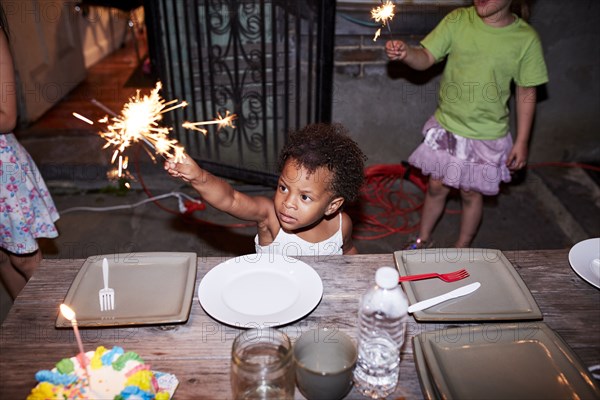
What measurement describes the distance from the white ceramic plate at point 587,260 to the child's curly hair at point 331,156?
0.76 meters

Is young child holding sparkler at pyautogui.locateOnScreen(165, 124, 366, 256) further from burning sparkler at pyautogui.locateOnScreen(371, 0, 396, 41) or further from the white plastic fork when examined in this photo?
burning sparkler at pyautogui.locateOnScreen(371, 0, 396, 41)

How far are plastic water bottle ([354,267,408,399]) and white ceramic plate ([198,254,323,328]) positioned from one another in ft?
0.63

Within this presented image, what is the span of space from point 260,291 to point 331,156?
552 millimetres

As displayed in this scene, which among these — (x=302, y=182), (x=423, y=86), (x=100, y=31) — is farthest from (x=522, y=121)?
(x=100, y=31)

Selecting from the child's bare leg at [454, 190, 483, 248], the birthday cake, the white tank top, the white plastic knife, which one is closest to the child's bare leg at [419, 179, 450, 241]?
the child's bare leg at [454, 190, 483, 248]

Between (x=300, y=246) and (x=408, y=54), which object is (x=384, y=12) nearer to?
(x=408, y=54)

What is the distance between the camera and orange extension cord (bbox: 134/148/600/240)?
3.71 metres

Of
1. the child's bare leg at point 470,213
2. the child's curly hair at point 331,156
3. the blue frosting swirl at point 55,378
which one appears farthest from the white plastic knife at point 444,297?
the child's bare leg at point 470,213

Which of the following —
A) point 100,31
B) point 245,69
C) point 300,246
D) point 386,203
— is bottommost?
point 386,203

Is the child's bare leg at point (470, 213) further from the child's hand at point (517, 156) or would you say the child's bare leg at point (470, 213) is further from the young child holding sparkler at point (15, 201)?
the young child holding sparkler at point (15, 201)

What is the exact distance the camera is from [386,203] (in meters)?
3.95

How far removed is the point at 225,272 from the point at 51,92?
4155mm

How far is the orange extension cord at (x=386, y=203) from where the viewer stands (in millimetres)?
3713

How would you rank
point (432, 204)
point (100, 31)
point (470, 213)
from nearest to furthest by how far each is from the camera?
point (470, 213) → point (432, 204) → point (100, 31)
